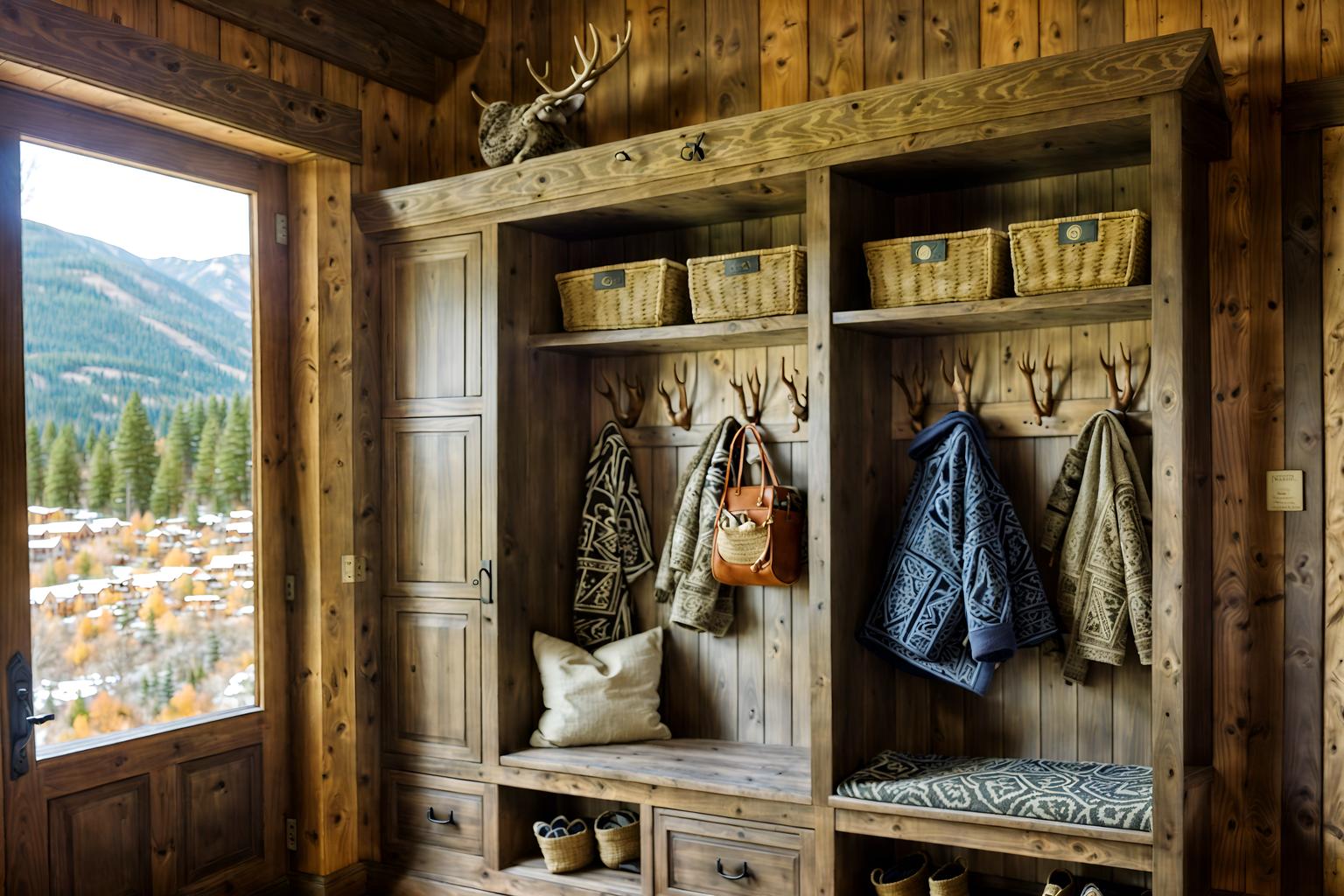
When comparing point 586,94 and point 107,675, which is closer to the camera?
point 107,675

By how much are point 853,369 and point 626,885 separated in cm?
168

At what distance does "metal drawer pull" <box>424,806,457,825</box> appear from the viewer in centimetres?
362

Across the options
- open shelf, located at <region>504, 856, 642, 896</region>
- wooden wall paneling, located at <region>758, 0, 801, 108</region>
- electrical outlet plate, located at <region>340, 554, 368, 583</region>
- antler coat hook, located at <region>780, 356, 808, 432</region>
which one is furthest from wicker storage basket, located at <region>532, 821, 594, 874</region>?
wooden wall paneling, located at <region>758, 0, 801, 108</region>

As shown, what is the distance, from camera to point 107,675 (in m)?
3.23

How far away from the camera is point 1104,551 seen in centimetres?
288

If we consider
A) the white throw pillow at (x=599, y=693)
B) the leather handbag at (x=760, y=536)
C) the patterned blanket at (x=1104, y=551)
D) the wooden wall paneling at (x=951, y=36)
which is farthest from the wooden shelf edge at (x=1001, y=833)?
the wooden wall paneling at (x=951, y=36)

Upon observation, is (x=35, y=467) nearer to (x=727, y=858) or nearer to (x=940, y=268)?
(x=727, y=858)

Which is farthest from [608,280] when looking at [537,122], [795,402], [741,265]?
[795,402]

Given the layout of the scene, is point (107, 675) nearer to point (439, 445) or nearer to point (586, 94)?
point (439, 445)

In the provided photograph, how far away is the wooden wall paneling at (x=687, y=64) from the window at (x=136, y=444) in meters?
1.48

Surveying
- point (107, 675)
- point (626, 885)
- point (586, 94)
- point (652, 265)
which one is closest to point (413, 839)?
point (626, 885)

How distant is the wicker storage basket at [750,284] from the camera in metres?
3.16

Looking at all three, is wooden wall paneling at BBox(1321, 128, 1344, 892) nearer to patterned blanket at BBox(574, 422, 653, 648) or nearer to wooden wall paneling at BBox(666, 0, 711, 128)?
wooden wall paneling at BBox(666, 0, 711, 128)

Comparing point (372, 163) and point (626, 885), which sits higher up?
point (372, 163)
